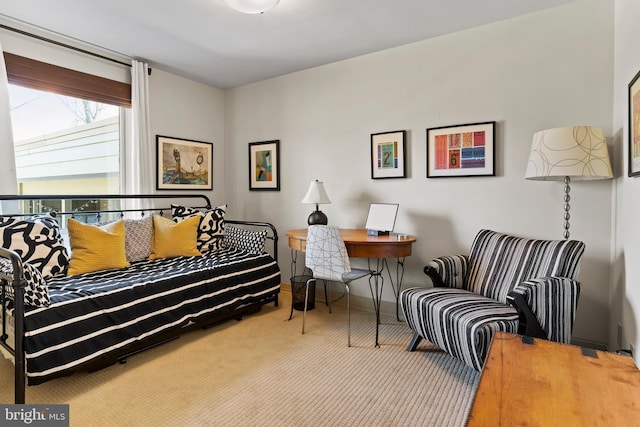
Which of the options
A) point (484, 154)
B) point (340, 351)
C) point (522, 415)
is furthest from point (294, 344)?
point (484, 154)

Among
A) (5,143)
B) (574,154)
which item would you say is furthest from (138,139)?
(574,154)

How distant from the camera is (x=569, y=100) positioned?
246 centimetres

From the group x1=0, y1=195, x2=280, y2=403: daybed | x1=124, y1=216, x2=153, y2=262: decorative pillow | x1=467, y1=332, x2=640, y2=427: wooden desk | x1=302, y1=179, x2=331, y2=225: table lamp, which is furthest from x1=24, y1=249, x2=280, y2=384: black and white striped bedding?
x1=467, y1=332, x2=640, y2=427: wooden desk

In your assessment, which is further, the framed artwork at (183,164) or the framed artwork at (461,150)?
the framed artwork at (183,164)

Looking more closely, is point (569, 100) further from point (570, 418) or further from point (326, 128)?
point (570, 418)

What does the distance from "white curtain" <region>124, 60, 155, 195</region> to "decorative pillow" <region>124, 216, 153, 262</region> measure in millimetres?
509

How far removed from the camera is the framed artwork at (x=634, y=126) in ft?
5.68

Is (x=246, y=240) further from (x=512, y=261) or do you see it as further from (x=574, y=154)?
(x=574, y=154)

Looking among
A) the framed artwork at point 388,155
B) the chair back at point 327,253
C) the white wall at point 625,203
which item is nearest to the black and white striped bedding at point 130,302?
the chair back at point 327,253

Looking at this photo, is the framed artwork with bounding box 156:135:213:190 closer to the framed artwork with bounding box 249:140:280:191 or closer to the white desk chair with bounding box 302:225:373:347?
the framed artwork with bounding box 249:140:280:191

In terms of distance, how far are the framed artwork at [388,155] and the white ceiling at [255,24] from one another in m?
0.79

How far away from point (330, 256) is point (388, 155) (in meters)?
1.18

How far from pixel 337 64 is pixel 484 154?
1.67 m

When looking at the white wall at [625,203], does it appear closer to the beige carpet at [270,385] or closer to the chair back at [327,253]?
the beige carpet at [270,385]
